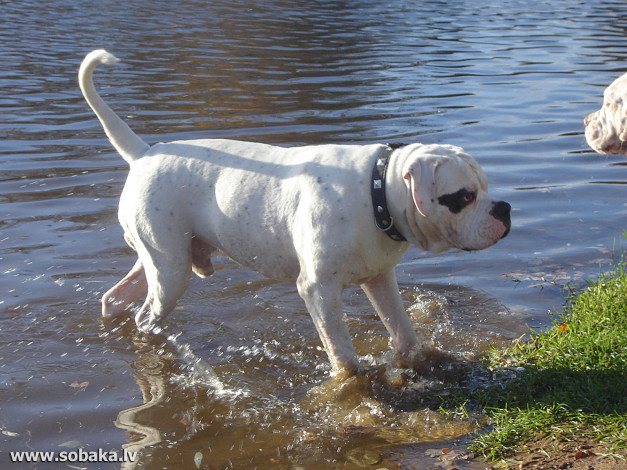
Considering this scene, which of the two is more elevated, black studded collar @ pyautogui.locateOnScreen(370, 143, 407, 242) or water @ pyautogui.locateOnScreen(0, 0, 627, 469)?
black studded collar @ pyautogui.locateOnScreen(370, 143, 407, 242)

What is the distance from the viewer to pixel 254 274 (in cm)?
683

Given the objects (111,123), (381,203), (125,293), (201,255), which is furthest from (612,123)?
(125,293)

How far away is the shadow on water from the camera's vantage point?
13.8ft

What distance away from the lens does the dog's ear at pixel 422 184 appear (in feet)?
13.8

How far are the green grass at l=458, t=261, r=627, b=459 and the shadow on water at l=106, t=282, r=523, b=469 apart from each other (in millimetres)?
202

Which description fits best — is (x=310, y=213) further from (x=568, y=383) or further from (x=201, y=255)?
(x=568, y=383)

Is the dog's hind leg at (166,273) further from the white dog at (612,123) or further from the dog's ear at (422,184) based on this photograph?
the white dog at (612,123)

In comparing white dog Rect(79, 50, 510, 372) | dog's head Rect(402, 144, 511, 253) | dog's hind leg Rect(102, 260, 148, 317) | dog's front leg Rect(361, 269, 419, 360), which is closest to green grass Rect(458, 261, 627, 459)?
dog's front leg Rect(361, 269, 419, 360)

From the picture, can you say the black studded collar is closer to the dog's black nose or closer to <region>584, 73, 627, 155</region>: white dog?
the dog's black nose

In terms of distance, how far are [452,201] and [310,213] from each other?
803mm

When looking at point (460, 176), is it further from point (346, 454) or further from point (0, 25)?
point (0, 25)

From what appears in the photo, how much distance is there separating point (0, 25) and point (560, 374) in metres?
18.9

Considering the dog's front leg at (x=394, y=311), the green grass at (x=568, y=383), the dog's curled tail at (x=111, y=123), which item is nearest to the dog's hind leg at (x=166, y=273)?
the dog's curled tail at (x=111, y=123)

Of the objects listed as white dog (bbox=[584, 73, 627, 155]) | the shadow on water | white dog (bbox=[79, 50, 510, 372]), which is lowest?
the shadow on water
